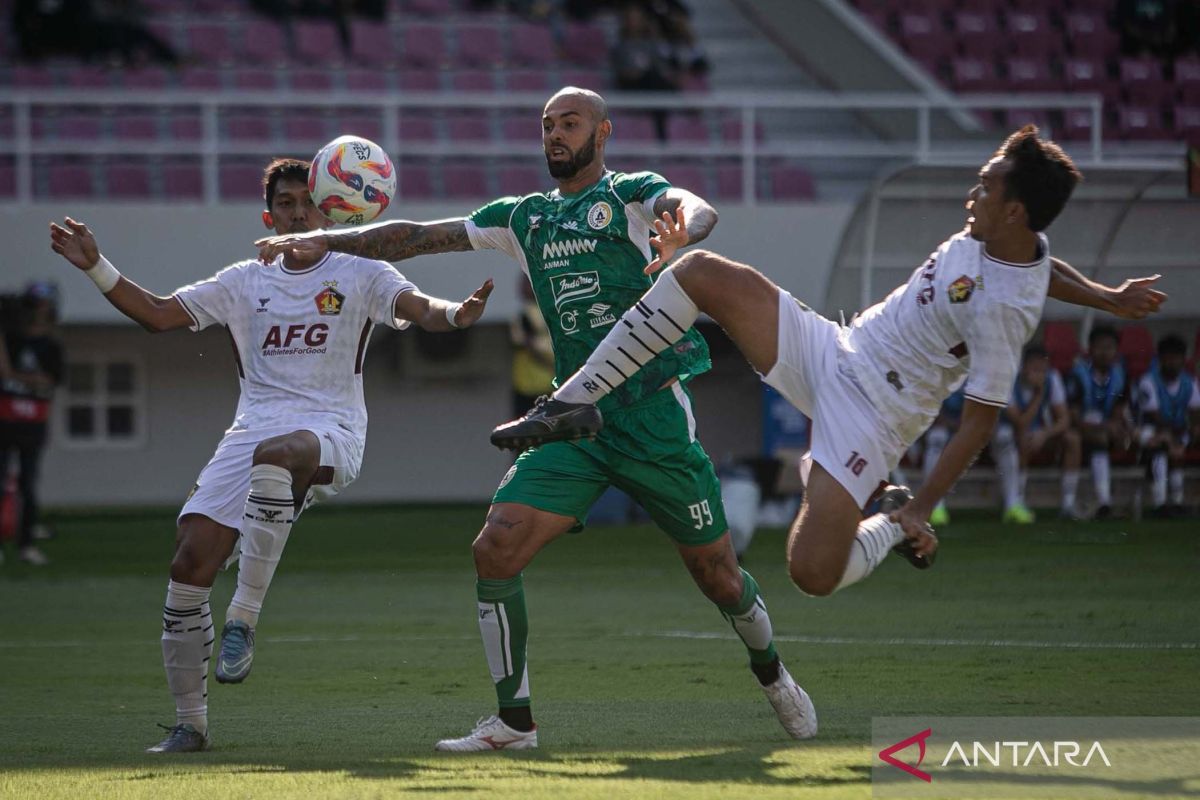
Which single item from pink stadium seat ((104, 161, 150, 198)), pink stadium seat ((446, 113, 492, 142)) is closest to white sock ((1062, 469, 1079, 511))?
pink stadium seat ((446, 113, 492, 142))

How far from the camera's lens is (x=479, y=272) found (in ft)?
64.7

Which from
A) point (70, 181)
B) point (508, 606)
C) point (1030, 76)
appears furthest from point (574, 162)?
point (1030, 76)

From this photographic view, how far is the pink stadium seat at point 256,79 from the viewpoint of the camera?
2178 centimetres

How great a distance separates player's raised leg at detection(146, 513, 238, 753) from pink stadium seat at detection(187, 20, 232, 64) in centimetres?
1653

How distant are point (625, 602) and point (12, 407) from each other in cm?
565

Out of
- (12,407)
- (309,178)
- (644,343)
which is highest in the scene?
(309,178)

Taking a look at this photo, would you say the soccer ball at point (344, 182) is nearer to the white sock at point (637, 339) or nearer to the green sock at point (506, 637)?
the white sock at point (637, 339)

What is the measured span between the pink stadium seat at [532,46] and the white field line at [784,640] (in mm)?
13707

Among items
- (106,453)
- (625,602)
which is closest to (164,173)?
(106,453)

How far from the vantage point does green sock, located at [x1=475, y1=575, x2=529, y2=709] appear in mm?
6305

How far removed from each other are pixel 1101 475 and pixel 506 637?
11473 mm

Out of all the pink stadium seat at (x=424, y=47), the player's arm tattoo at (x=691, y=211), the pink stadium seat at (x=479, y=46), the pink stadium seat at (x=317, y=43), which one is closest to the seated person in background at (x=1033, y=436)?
the pink stadium seat at (x=479, y=46)

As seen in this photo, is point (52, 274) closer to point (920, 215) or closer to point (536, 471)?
point (920, 215)

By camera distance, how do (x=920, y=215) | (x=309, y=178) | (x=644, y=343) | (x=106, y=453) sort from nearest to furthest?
(x=644, y=343)
(x=309, y=178)
(x=920, y=215)
(x=106, y=453)
